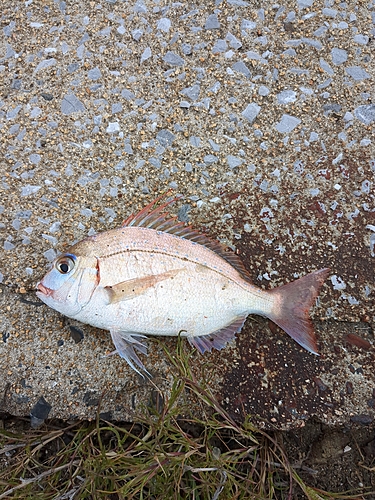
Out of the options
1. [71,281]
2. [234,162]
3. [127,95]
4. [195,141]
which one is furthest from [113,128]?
[71,281]

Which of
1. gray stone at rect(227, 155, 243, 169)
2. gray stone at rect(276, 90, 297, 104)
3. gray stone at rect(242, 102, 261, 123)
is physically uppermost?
gray stone at rect(276, 90, 297, 104)

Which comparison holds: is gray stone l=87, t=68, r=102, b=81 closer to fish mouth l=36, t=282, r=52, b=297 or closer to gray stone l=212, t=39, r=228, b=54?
gray stone l=212, t=39, r=228, b=54

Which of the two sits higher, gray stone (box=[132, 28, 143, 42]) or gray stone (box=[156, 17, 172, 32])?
gray stone (box=[156, 17, 172, 32])

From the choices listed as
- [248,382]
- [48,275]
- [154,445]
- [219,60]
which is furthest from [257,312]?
[219,60]

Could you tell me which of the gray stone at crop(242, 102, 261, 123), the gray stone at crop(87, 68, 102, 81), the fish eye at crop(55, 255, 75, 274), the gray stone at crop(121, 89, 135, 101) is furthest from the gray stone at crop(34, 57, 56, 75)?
the fish eye at crop(55, 255, 75, 274)

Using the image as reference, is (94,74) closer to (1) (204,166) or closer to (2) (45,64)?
(2) (45,64)

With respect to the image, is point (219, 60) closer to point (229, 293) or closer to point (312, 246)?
point (312, 246)
